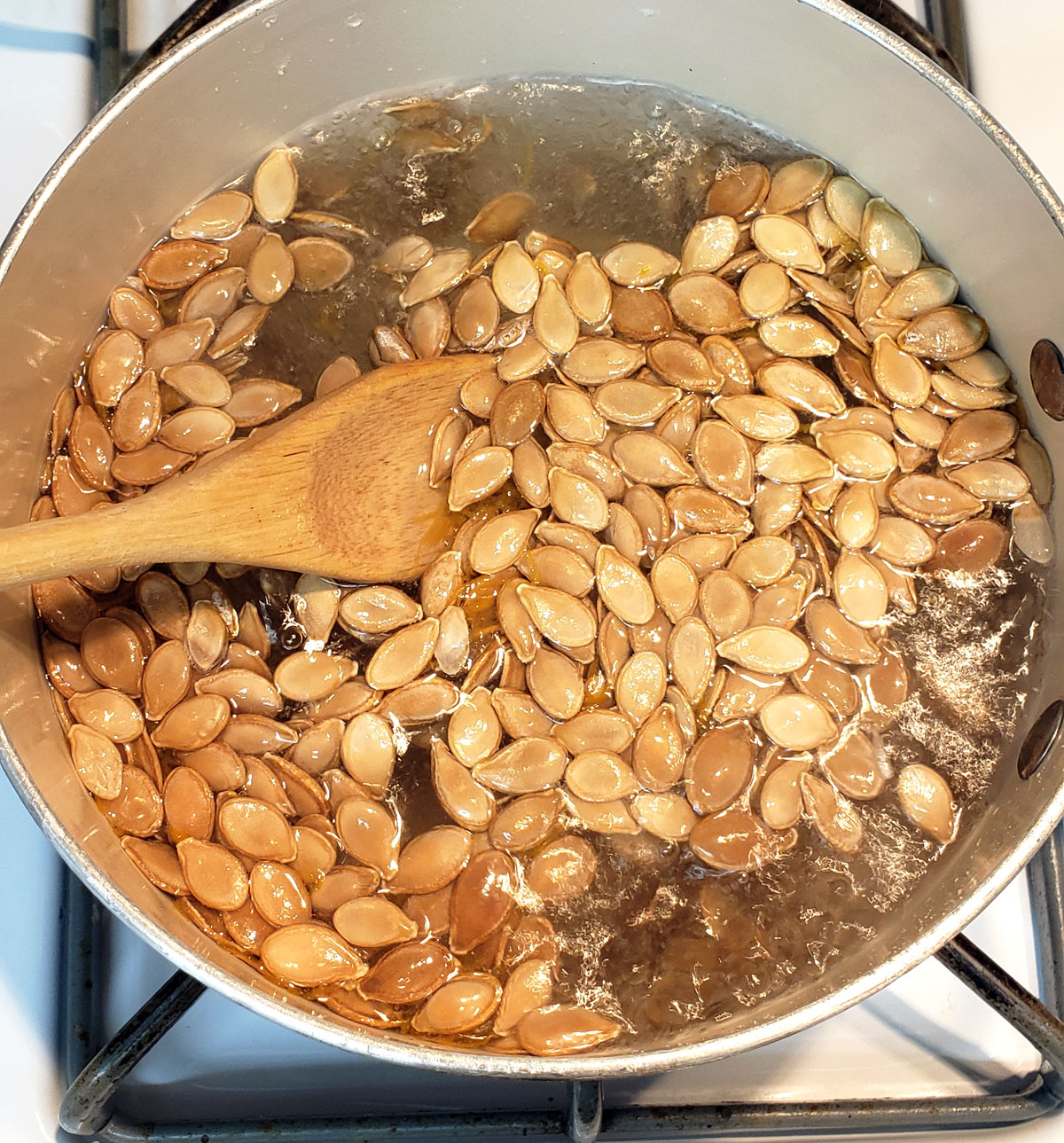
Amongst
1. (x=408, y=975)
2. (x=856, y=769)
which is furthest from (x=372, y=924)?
(x=856, y=769)

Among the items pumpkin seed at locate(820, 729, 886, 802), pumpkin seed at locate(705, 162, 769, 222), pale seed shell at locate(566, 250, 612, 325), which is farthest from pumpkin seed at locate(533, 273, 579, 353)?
pumpkin seed at locate(820, 729, 886, 802)

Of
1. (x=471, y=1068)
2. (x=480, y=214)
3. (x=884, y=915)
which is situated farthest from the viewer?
(x=480, y=214)

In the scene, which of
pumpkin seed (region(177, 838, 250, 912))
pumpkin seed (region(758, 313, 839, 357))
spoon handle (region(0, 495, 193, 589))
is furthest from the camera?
pumpkin seed (region(758, 313, 839, 357))

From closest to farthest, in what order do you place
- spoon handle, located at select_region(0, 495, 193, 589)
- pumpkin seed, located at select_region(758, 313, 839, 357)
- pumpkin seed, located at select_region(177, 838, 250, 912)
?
spoon handle, located at select_region(0, 495, 193, 589) → pumpkin seed, located at select_region(177, 838, 250, 912) → pumpkin seed, located at select_region(758, 313, 839, 357)

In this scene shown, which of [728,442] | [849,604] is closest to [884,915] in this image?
[849,604]

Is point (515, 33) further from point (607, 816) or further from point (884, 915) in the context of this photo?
point (884, 915)

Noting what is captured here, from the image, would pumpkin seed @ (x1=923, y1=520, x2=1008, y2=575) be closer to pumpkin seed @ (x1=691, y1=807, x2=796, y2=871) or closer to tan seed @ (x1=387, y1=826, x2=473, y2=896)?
pumpkin seed @ (x1=691, y1=807, x2=796, y2=871)

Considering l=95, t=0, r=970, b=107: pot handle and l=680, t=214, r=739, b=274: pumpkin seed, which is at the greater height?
l=95, t=0, r=970, b=107: pot handle
